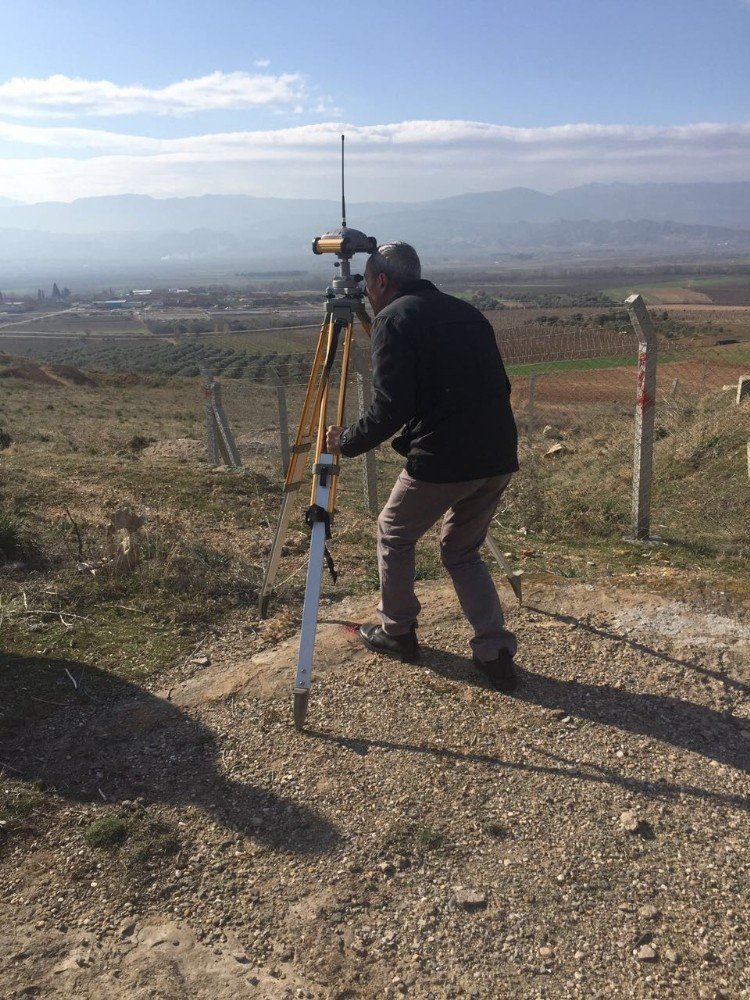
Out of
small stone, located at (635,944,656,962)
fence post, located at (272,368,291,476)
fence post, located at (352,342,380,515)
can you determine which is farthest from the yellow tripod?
fence post, located at (272,368,291,476)

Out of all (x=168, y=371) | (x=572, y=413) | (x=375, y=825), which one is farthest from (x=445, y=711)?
(x=168, y=371)

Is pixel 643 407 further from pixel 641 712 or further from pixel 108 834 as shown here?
pixel 108 834

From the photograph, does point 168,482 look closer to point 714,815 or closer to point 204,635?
point 204,635

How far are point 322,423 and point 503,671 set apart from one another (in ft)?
5.46

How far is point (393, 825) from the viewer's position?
303 cm

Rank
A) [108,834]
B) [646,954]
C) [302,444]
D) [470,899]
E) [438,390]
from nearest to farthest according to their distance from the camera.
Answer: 1. [646,954]
2. [470,899]
3. [108,834]
4. [438,390]
5. [302,444]

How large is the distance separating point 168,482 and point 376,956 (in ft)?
21.5

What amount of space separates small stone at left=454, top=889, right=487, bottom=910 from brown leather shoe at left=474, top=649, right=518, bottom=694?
1.34 m

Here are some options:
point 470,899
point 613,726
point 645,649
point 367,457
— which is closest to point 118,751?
point 470,899

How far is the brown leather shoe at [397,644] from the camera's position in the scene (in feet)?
13.7

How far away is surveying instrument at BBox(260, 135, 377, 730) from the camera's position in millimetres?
3598

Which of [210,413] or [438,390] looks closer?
[438,390]

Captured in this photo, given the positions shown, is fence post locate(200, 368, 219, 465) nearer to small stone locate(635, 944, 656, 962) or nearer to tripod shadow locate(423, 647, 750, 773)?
tripod shadow locate(423, 647, 750, 773)

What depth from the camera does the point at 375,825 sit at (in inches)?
119
